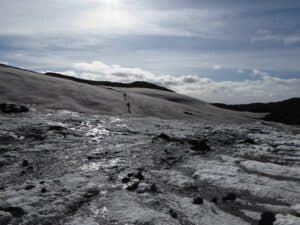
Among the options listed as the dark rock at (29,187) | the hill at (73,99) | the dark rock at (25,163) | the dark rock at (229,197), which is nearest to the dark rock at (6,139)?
the dark rock at (25,163)

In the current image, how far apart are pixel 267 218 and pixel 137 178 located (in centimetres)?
327

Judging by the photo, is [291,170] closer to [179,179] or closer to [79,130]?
[179,179]

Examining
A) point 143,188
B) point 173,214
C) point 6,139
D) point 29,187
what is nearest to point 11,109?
point 6,139

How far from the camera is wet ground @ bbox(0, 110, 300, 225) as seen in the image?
6746mm

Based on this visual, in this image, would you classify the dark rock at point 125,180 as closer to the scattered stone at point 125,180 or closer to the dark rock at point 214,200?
the scattered stone at point 125,180

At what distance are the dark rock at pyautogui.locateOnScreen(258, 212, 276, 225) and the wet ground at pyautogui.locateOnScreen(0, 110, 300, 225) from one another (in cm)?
2

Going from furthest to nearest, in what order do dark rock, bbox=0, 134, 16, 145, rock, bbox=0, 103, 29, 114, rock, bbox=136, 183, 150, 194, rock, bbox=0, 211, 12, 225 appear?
1. rock, bbox=0, 103, 29, 114
2. dark rock, bbox=0, 134, 16, 145
3. rock, bbox=136, 183, 150, 194
4. rock, bbox=0, 211, 12, 225

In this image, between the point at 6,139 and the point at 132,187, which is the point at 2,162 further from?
the point at 132,187

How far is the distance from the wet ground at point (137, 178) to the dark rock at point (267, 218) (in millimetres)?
18

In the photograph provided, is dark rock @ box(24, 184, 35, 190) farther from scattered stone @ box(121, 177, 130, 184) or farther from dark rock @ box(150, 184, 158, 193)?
dark rock @ box(150, 184, 158, 193)

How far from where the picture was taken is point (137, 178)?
8828 millimetres

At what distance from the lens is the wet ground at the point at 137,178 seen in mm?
6746

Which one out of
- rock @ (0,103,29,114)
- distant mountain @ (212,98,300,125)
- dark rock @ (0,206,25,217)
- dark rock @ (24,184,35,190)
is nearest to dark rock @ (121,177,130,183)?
dark rock @ (24,184,35,190)

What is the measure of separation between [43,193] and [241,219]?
3922 millimetres
